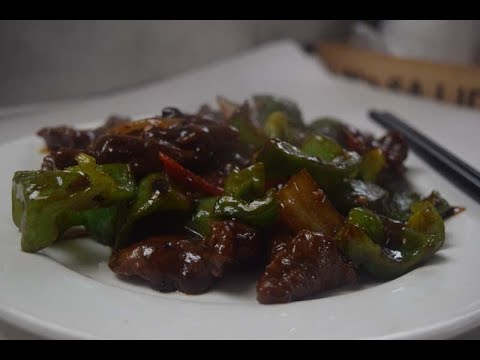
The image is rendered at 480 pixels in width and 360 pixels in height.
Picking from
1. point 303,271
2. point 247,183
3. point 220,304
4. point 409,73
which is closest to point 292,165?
point 247,183

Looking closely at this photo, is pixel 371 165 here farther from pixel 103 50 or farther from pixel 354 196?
pixel 103 50

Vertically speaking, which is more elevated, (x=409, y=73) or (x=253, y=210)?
(x=253, y=210)

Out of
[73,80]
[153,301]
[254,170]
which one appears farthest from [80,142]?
[73,80]

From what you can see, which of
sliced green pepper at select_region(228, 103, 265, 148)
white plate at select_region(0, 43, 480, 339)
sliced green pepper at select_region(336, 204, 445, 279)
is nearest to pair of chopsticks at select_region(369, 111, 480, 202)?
white plate at select_region(0, 43, 480, 339)

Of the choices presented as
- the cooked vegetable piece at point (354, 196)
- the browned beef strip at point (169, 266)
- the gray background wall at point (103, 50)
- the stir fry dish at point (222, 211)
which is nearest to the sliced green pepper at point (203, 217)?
the stir fry dish at point (222, 211)

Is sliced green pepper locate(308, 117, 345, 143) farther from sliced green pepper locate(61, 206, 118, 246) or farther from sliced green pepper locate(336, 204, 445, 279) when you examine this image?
sliced green pepper locate(61, 206, 118, 246)

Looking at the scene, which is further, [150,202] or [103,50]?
[103,50]

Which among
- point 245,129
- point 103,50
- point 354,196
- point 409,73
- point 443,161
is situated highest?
point 245,129
